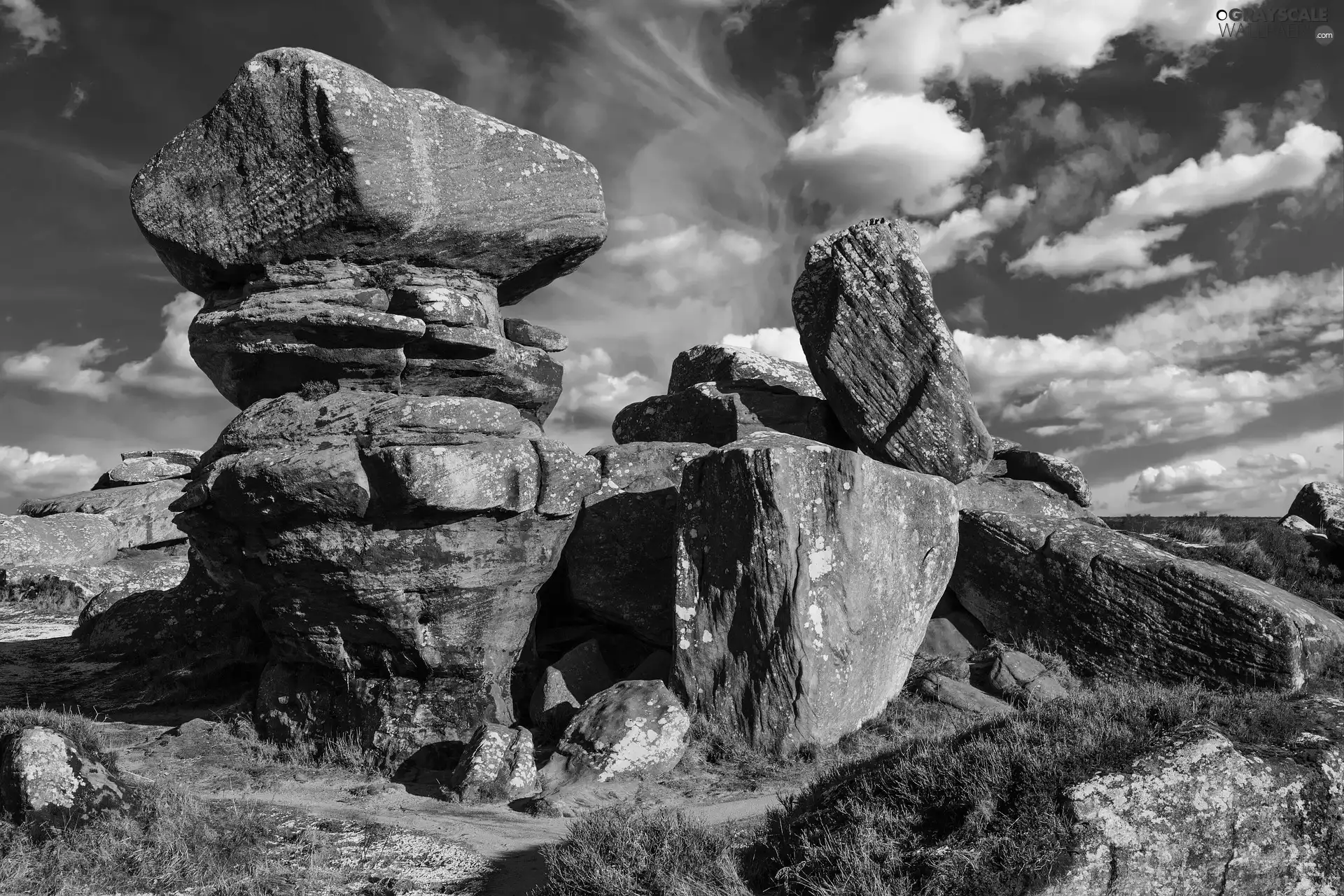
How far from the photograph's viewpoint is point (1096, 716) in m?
6.67

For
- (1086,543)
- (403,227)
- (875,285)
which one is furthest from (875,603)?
(403,227)

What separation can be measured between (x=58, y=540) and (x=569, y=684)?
1806 centimetres

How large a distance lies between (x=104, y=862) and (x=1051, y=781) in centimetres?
707

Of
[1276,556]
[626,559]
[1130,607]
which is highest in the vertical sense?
[626,559]

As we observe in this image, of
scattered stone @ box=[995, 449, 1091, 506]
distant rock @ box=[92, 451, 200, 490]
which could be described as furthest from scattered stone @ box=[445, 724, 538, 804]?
distant rock @ box=[92, 451, 200, 490]

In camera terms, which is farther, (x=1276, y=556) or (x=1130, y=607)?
(x=1276, y=556)

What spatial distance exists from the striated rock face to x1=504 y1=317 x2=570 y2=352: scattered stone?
10.6 metres

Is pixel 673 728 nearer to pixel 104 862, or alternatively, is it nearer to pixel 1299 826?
pixel 104 862

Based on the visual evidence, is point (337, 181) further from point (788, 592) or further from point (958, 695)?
point (958, 695)

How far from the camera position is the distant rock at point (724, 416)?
16.2m

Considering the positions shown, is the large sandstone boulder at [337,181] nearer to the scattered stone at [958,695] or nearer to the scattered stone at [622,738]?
the scattered stone at [622,738]

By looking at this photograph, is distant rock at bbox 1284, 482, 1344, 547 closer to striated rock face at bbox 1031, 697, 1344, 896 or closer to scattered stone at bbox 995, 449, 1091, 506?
scattered stone at bbox 995, 449, 1091, 506

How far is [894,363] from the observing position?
14930 millimetres

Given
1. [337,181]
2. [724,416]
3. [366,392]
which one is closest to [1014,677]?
[724,416]
